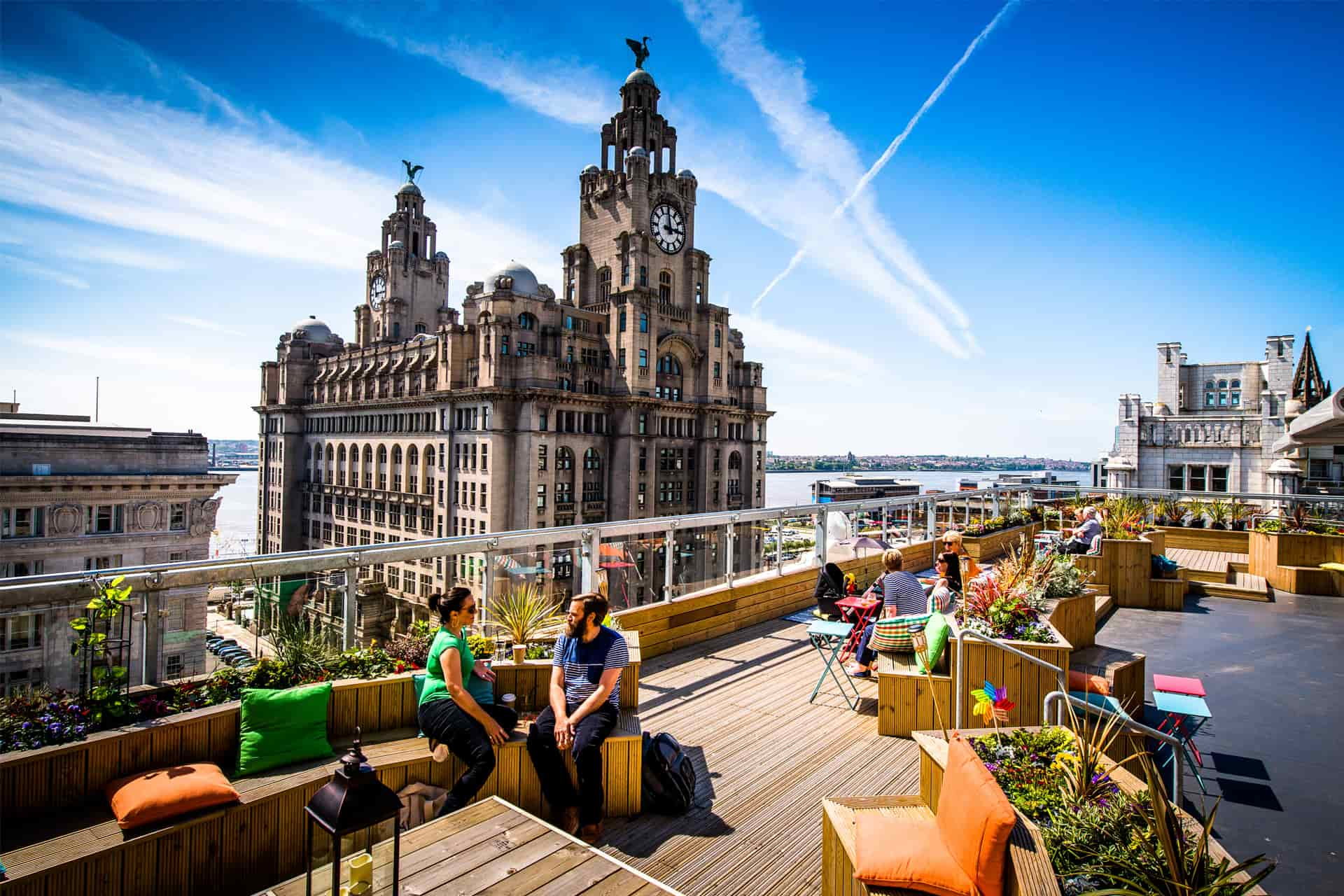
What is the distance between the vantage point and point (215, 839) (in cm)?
356

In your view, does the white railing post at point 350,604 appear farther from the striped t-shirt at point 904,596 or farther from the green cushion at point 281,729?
the striped t-shirt at point 904,596

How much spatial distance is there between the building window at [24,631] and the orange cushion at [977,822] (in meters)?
5.54

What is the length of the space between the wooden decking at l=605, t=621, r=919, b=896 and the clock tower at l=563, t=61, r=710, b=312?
51392mm

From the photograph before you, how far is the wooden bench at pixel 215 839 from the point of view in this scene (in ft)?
10.4

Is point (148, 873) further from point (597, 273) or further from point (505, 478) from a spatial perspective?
point (597, 273)

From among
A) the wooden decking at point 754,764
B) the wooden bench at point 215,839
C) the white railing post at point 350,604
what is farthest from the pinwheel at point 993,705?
the white railing post at point 350,604

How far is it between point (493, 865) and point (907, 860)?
2.01 metres

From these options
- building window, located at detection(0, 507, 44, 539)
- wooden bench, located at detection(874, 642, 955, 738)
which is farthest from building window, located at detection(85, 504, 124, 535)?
wooden bench, located at detection(874, 642, 955, 738)

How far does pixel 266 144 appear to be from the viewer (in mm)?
13016

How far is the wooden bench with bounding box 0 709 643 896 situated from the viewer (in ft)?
10.4

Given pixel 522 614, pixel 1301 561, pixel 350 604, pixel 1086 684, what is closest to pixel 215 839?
pixel 350 604

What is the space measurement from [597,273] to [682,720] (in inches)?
2272

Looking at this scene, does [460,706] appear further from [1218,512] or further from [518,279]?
[518,279]

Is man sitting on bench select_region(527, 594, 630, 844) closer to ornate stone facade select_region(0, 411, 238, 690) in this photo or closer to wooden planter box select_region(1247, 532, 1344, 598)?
wooden planter box select_region(1247, 532, 1344, 598)
